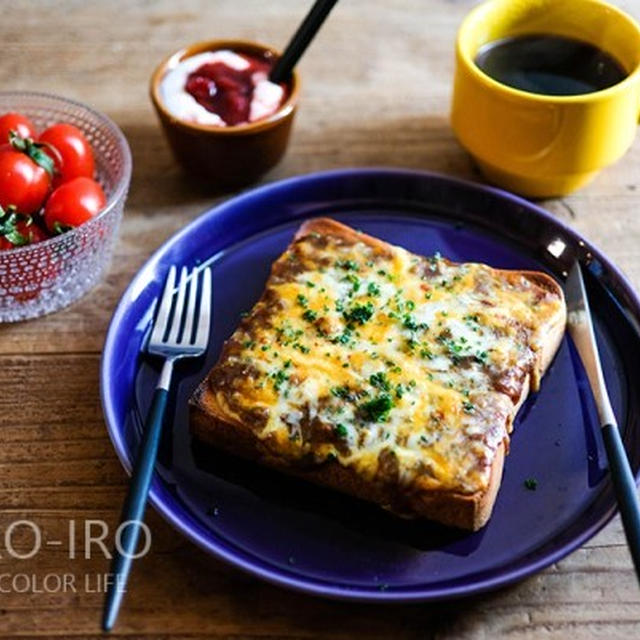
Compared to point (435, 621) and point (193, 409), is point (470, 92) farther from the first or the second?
point (435, 621)

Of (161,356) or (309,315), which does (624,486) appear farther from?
(161,356)

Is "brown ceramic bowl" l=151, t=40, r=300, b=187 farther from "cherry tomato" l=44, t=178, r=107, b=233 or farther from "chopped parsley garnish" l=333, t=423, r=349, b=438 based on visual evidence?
"chopped parsley garnish" l=333, t=423, r=349, b=438

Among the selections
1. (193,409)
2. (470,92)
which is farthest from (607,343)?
(193,409)

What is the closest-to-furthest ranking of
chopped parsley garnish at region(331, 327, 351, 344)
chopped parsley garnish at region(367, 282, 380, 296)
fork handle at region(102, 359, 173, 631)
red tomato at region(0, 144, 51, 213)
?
fork handle at region(102, 359, 173, 631), chopped parsley garnish at region(331, 327, 351, 344), chopped parsley garnish at region(367, 282, 380, 296), red tomato at region(0, 144, 51, 213)

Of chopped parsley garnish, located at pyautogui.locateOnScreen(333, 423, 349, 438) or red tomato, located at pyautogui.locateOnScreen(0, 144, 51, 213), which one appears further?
red tomato, located at pyautogui.locateOnScreen(0, 144, 51, 213)

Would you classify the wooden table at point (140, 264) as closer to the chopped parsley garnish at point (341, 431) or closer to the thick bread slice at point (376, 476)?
the thick bread slice at point (376, 476)

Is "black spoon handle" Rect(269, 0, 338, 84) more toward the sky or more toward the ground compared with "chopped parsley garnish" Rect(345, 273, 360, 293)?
more toward the sky

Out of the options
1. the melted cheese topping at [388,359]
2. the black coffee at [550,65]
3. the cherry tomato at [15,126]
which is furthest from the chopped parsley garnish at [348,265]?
the cherry tomato at [15,126]

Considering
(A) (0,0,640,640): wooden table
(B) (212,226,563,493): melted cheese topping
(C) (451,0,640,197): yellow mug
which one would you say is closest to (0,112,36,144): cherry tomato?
(A) (0,0,640,640): wooden table

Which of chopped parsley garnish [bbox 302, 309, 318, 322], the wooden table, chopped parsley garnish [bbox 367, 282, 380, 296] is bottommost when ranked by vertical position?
the wooden table
